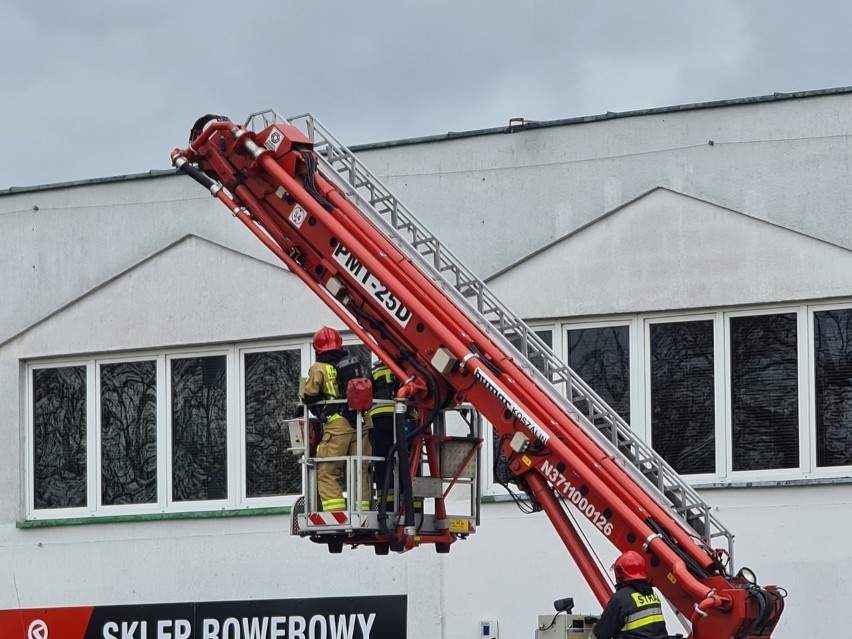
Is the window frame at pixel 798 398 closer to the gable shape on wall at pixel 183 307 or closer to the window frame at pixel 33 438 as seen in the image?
the gable shape on wall at pixel 183 307

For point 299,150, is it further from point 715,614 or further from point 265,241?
point 715,614

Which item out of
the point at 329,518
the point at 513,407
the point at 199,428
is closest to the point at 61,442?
the point at 199,428

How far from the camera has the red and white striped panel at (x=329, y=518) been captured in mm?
11711

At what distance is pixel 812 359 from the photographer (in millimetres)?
14953

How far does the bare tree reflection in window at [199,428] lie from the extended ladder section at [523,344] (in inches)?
179

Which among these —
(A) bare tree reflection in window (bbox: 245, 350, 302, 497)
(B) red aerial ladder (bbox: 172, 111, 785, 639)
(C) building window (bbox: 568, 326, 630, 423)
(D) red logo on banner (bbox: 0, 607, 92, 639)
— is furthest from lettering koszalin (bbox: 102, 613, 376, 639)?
(B) red aerial ladder (bbox: 172, 111, 785, 639)

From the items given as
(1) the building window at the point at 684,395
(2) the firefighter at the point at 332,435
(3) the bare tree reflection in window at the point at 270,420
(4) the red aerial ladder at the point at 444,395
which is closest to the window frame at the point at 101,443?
(3) the bare tree reflection in window at the point at 270,420

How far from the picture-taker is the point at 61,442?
59.5ft

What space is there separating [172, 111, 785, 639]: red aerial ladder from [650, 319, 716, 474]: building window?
10.3 feet

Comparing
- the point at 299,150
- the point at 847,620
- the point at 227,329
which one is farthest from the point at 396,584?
the point at 299,150

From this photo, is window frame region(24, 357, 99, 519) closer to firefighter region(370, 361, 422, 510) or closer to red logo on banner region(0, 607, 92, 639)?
red logo on banner region(0, 607, 92, 639)

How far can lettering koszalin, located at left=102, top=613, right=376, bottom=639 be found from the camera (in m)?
16.4

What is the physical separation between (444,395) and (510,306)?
4234 millimetres

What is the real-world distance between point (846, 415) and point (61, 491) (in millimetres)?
8657
